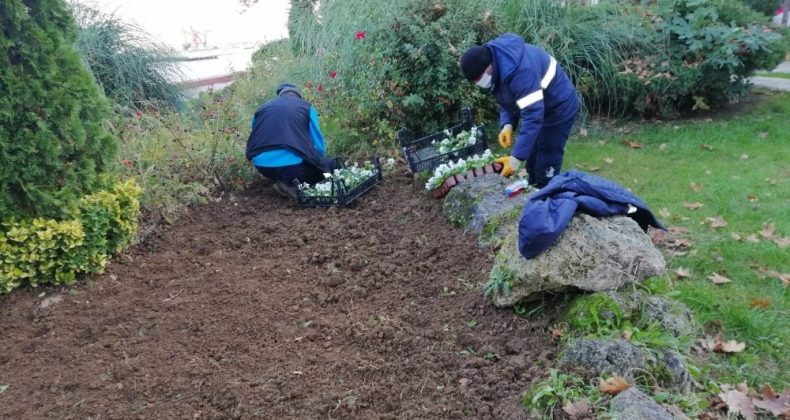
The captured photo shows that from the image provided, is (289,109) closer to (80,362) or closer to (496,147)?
(496,147)

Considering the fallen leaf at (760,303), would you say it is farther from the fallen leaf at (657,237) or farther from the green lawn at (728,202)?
the fallen leaf at (657,237)

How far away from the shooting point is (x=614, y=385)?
7.37 ft

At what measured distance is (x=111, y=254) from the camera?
439 centimetres

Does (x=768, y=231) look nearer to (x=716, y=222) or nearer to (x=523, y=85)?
(x=716, y=222)

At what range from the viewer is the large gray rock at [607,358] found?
236 centimetres

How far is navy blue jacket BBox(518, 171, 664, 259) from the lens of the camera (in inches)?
115

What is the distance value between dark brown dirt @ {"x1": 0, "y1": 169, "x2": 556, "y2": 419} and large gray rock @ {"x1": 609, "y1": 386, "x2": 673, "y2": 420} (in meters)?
0.44

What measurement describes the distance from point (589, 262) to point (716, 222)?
2142 mm

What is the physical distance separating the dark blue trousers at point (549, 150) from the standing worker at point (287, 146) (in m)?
2.21

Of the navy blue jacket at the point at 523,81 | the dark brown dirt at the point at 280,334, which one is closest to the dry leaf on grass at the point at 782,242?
the navy blue jacket at the point at 523,81

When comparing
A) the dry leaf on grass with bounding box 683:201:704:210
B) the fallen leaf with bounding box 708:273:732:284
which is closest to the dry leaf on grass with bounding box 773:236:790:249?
the fallen leaf with bounding box 708:273:732:284

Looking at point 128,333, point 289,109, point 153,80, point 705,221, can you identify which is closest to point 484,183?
point 705,221

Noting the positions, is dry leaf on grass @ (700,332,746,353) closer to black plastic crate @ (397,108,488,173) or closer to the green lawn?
the green lawn

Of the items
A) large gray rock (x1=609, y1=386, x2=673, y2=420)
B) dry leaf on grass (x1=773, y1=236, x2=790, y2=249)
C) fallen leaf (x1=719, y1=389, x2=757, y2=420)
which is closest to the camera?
large gray rock (x1=609, y1=386, x2=673, y2=420)
